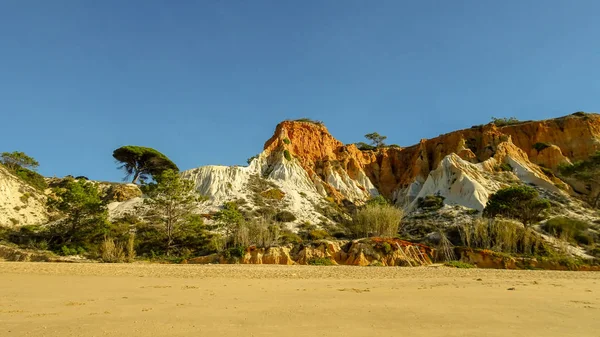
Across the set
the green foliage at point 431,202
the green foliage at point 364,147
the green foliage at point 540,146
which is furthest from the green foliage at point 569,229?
the green foliage at point 364,147

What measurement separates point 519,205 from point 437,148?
28406 millimetres

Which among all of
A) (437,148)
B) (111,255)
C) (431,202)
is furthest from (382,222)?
(437,148)

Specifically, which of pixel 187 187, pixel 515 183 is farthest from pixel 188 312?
pixel 515 183

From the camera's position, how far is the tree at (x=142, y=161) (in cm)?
5425

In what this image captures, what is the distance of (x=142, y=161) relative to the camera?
55250 millimetres

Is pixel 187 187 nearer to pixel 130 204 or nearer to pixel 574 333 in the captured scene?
pixel 130 204

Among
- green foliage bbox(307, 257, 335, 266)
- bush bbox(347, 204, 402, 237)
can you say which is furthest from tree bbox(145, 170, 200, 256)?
bush bbox(347, 204, 402, 237)

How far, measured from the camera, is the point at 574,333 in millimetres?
5156

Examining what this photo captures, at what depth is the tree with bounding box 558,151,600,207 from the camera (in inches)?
1779

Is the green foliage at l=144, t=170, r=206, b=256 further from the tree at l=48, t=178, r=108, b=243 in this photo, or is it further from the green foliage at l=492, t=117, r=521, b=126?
the green foliage at l=492, t=117, r=521, b=126

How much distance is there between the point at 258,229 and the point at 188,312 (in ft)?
80.7

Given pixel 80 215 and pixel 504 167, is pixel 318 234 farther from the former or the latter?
pixel 504 167

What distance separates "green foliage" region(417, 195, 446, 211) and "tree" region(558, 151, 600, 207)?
16363mm

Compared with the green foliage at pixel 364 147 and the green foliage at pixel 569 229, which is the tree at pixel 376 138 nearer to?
the green foliage at pixel 364 147
